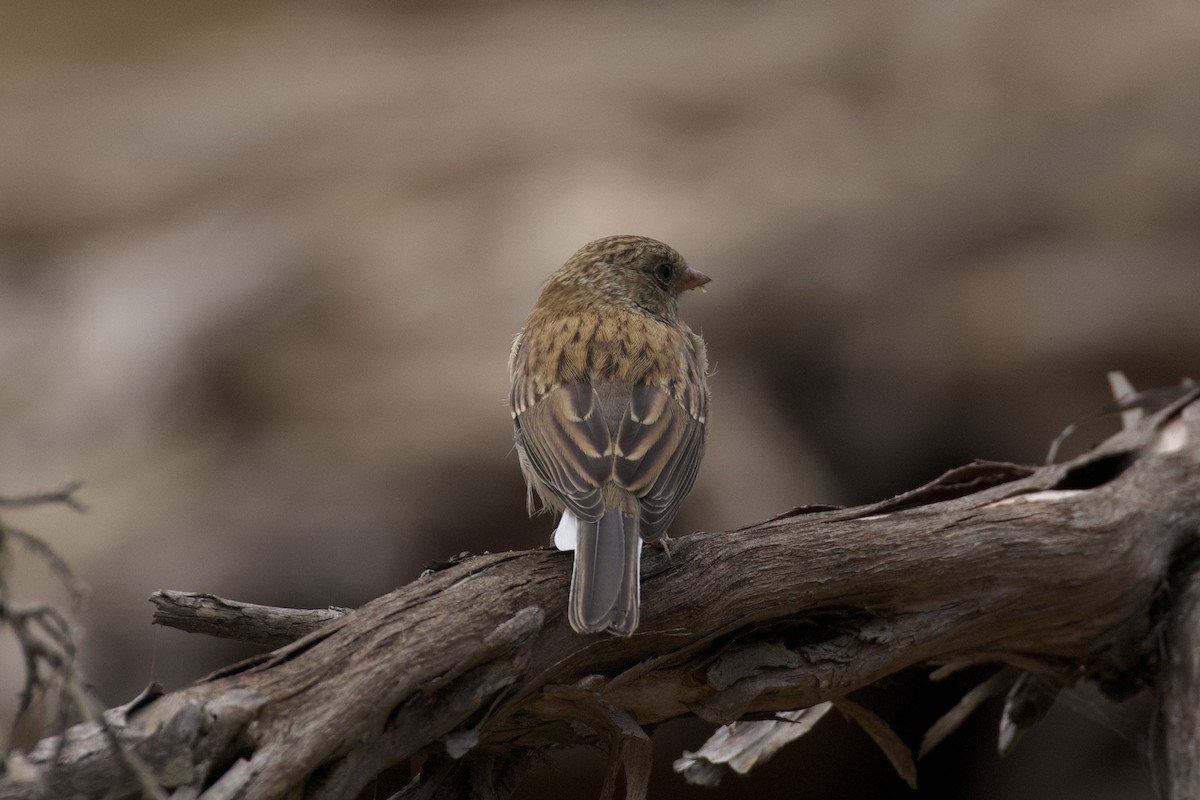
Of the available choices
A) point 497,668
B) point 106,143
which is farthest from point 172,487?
point 497,668

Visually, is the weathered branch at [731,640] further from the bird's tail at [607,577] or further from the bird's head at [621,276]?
the bird's head at [621,276]

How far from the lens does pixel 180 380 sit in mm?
8266

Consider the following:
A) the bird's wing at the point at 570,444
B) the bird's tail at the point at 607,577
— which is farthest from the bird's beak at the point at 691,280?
the bird's tail at the point at 607,577

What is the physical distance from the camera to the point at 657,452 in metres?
3.78

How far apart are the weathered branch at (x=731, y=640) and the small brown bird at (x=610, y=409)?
0.14m

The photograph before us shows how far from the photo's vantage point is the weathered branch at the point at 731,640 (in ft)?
8.56

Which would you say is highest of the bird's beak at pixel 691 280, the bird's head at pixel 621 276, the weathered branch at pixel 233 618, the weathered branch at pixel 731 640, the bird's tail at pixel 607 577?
the bird's head at pixel 621 276

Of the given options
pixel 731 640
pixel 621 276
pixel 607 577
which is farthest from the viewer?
pixel 621 276

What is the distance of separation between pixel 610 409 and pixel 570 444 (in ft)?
0.67

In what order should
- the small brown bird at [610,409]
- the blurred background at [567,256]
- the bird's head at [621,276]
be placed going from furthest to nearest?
the blurred background at [567,256] < the bird's head at [621,276] < the small brown bird at [610,409]

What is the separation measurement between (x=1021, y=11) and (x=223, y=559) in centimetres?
681

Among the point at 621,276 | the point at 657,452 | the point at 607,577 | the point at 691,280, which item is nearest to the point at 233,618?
the point at 607,577

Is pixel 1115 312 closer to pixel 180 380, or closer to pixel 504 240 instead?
pixel 504 240

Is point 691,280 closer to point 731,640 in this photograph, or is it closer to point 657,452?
point 657,452
